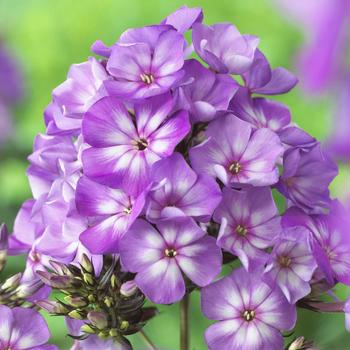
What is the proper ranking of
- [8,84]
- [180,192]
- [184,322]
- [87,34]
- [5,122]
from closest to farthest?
[180,192]
[184,322]
[5,122]
[8,84]
[87,34]

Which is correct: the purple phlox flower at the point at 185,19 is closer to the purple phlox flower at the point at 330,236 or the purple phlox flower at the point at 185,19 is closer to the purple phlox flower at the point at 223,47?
the purple phlox flower at the point at 223,47

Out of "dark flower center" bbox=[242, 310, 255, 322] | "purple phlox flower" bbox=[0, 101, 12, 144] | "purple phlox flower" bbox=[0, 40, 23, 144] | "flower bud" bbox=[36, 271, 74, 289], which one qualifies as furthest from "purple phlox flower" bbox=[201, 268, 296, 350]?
"purple phlox flower" bbox=[0, 40, 23, 144]

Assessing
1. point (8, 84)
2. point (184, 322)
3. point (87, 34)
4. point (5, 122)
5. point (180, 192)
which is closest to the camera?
point (180, 192)

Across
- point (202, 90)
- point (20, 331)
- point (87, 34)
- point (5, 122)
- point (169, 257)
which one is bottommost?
point (5, 122)

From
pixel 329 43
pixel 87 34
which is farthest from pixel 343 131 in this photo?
pixel 87 34

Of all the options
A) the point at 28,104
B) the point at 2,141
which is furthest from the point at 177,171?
the point at 28,104

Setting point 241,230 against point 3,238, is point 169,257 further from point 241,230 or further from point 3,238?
point 3,238

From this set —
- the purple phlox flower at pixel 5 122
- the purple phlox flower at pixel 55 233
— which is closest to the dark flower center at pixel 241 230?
the purple phlox flower at pixel 55 233

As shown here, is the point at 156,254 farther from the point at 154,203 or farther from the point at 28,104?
the point at 28,104
